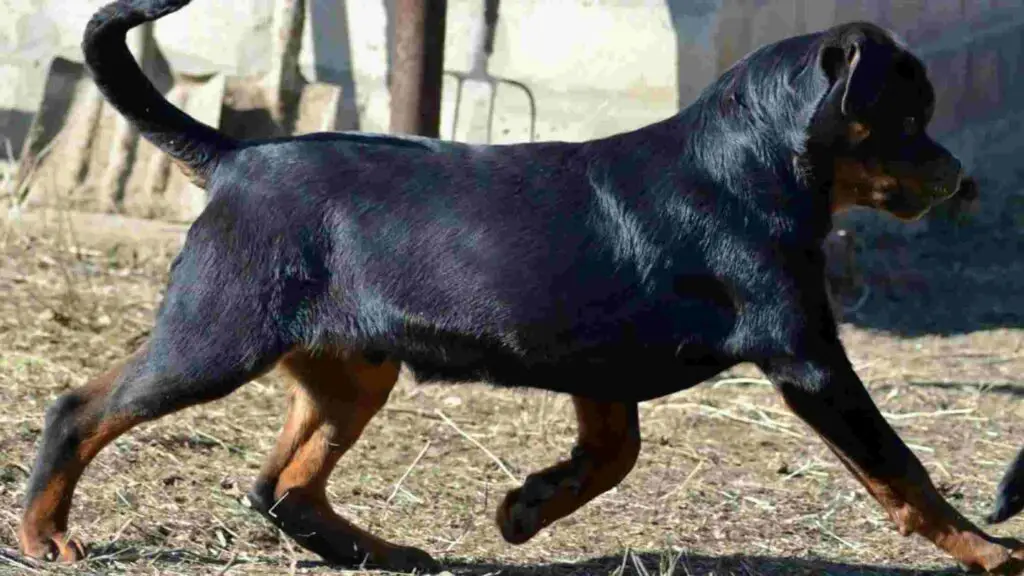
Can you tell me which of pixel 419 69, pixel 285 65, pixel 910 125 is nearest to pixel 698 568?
pixel 910 125

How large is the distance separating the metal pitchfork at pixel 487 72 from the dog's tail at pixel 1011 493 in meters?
4.36

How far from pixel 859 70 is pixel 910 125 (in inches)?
9.0

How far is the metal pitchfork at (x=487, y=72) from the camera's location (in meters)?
8.55

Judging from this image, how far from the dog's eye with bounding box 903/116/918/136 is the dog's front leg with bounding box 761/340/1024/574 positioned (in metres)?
0.59

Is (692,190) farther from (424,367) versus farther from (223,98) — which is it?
(223,98)

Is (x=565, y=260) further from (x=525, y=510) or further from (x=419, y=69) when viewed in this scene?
(x=419, y=69)

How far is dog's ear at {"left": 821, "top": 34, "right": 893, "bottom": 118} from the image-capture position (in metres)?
4.17

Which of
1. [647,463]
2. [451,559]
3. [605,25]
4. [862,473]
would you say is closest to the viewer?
[862,473]

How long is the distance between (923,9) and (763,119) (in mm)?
6753

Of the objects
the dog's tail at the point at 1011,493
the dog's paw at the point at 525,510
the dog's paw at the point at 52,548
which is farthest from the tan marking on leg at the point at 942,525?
the dog's paw at the point at 52,548

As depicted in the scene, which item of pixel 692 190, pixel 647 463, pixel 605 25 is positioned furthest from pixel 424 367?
pixel 605 25

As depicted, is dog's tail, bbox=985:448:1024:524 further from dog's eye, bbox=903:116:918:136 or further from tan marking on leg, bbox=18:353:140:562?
tan marking on leg, bbox=18:353:140:562

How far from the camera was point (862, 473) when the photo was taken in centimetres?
427

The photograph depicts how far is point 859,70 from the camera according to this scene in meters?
4.18
